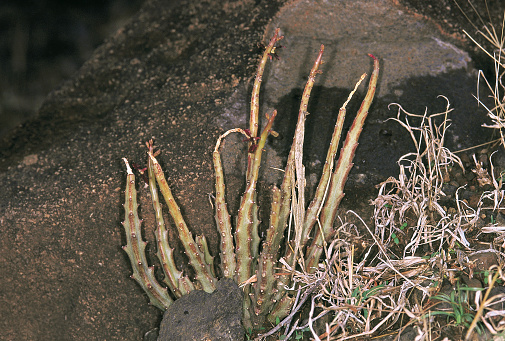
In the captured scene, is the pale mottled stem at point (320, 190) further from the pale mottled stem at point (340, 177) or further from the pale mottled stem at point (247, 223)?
the pale mottled stem at point (247, 223)

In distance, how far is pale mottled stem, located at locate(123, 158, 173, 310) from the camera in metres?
1.58

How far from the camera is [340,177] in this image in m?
1.53

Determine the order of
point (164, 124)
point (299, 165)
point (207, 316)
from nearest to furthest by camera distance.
Answer: point (299, 165)
point (207, 316)
point (164, 124)

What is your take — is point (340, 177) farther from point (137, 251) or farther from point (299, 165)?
point (137, 251)

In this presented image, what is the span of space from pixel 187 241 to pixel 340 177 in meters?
0.55

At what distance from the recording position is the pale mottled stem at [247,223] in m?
1.51

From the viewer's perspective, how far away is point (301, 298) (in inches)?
61.8

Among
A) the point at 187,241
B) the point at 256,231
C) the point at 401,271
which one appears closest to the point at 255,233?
the point at 256,231

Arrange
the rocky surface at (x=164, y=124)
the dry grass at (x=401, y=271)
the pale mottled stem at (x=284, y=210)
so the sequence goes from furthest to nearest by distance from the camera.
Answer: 1. the rocky surface at (x=164, y=124)
2. the pale mottled stem at (x=284, y=210)
3. the dry grass at (x=401, y=271)

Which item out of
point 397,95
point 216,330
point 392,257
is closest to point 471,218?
point 392,257

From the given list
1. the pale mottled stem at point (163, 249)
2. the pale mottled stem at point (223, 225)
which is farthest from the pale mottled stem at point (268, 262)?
the pale mottled stem at point (163, 249)

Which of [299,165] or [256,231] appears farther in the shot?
[256,231]

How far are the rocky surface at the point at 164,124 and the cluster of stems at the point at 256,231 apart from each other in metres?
0.18

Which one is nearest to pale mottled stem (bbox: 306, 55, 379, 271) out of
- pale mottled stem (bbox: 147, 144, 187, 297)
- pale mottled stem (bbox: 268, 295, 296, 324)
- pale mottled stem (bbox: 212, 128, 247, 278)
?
pale mottled stem (bbox: 268, 295, 296, 324)
